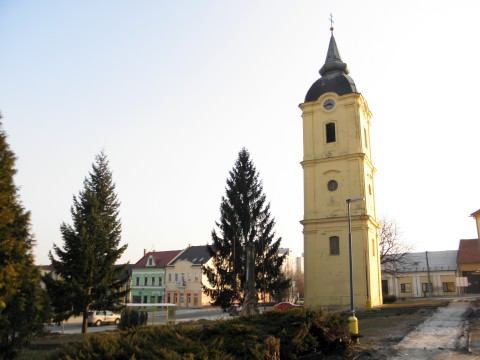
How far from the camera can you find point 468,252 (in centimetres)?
6938

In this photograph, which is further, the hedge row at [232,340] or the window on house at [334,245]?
the window on house at [334,245]

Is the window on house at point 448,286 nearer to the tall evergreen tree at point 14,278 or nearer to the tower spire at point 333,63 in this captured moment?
the tower spire at point 333,63

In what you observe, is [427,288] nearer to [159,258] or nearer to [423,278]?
[423,278]

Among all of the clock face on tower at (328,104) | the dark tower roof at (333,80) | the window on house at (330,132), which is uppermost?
the dark tower roof at (333,80)

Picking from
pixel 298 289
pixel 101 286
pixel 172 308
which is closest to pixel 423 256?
pixel 298 289

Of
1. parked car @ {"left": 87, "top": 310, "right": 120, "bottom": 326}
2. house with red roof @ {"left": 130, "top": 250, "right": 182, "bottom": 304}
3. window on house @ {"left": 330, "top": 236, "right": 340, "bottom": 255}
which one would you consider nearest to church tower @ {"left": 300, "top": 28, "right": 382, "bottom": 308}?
window on house @ {"left": 330, "top": 236, "right": 340, "bottom": 255}

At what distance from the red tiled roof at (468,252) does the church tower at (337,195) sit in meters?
37.4

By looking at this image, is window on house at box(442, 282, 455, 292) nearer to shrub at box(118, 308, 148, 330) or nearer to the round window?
the round window

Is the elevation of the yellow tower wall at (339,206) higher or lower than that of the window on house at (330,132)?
lower

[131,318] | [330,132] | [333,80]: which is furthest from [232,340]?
[333,80]

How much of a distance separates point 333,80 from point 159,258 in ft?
155

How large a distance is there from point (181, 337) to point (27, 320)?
15.7 ft

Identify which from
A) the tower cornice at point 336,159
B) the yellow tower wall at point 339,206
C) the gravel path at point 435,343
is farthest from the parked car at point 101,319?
the gravel path at point 435,343

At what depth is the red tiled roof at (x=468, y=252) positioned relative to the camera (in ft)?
222
